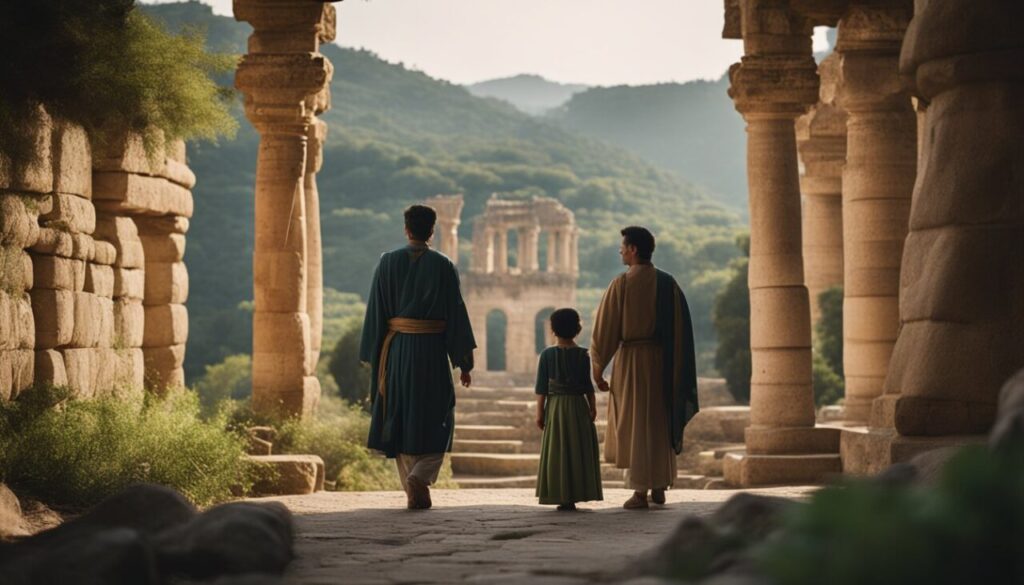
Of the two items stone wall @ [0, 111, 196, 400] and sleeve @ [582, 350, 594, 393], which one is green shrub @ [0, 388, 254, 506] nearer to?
stone wall @ [0, 111, 196, 400]

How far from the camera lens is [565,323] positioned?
11.7 metres

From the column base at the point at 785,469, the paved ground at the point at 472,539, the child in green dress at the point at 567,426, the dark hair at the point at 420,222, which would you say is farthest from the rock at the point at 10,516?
the column base at the point at 785,469

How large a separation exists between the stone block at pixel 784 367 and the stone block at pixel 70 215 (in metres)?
8.79

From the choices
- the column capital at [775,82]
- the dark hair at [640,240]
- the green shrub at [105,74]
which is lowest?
the dark hair at [640,240]

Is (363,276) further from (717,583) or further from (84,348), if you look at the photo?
(717,583)

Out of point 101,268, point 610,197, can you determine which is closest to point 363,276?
point 610,197

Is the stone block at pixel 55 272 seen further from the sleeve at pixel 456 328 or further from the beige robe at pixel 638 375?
the beige robe at pixel 638 375

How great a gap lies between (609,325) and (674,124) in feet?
515

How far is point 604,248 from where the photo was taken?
110750mm

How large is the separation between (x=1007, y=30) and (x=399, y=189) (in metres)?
104

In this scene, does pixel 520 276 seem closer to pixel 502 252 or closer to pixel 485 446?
pixel 502 252

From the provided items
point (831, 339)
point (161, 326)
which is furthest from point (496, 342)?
point (161, 326)

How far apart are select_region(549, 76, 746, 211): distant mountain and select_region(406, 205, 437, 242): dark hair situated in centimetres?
15056

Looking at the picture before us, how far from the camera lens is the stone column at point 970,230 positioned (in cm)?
980
